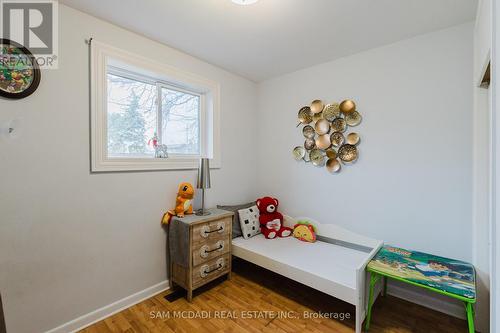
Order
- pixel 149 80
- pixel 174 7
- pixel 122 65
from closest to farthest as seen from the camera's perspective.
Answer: pixel 174 7
pixel 122 65
pixel 149 80

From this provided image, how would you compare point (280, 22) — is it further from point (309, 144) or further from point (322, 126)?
point (309, 144)

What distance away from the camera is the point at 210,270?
2.18 metres

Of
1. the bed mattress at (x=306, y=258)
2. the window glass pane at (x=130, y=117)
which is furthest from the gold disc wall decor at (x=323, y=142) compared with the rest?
the window glass pane at (x=130, y=117)

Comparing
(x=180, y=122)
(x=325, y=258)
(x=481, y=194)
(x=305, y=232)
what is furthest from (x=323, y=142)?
(x=180, y=122)

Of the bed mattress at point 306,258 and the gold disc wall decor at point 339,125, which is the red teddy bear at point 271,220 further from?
the gold disc wall decor at point 339,125

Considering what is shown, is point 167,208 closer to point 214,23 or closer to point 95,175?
point 95,175

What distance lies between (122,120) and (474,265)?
125 inches

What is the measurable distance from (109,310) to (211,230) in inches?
40.1

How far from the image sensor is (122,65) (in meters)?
1.96

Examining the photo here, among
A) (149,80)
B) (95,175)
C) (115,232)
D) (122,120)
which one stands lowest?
(115,232)

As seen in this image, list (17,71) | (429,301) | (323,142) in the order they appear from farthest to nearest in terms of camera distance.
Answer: (323,142), (429,301), (17,71)

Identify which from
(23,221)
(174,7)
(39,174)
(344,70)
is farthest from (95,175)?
(344,70)

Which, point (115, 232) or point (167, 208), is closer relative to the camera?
point (115, 232)

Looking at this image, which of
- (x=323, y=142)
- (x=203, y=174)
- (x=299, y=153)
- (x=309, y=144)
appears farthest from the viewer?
(x=299, y=153)
